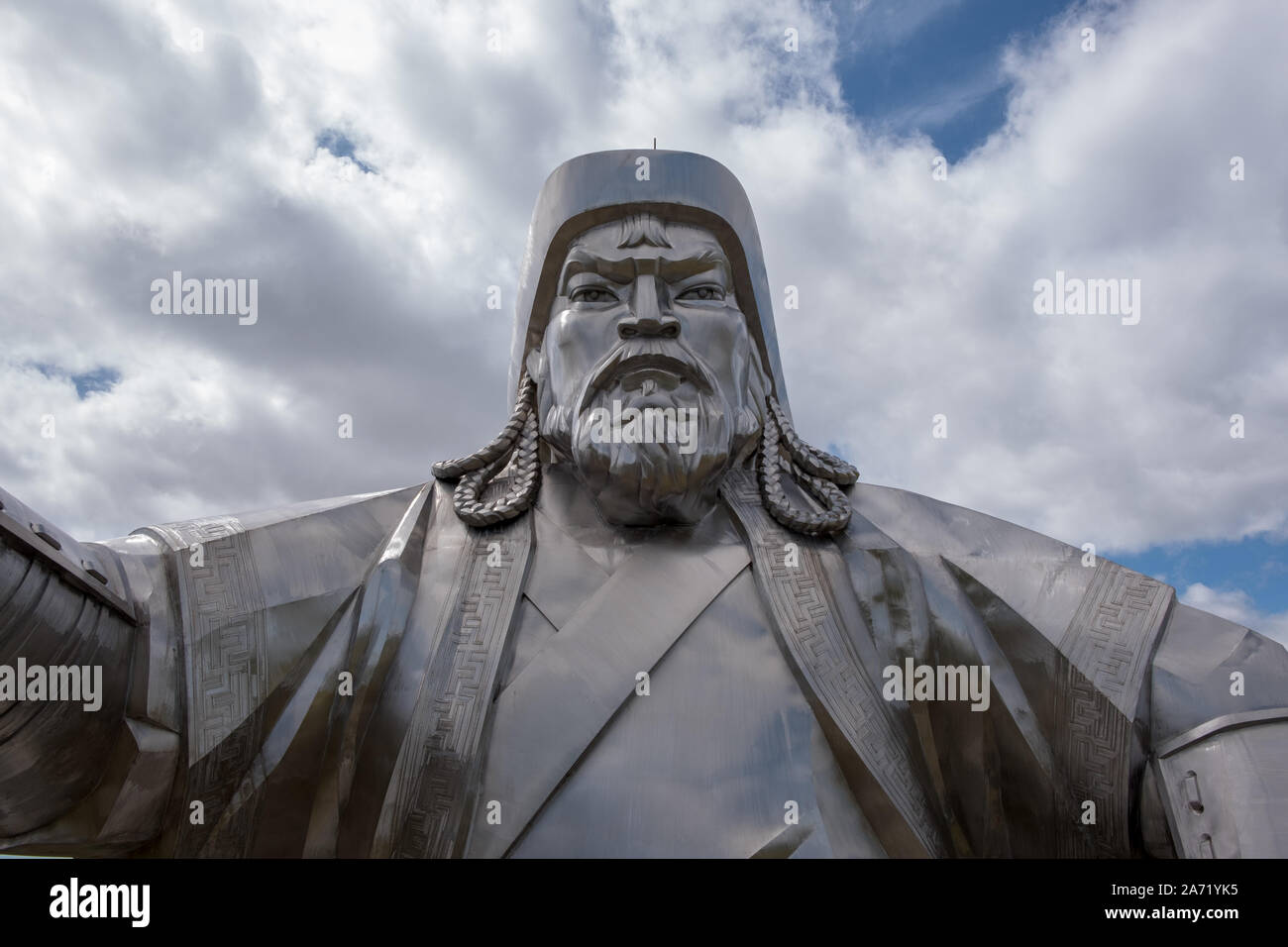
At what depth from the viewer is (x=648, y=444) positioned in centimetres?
315

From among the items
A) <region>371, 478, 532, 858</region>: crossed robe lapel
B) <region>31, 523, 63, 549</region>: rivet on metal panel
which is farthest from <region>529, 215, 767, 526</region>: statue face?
<region>31, 523, 63, 549</region>: rivet on metal panel

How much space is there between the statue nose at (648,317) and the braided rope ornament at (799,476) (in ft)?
2.07

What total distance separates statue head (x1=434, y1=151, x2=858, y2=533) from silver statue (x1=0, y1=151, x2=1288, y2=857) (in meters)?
0.02

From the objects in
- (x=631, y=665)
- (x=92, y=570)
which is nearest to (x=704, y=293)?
(x=631, y=665)

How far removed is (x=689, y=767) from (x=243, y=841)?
55.3 inches

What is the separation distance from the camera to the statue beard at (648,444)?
3.17 m

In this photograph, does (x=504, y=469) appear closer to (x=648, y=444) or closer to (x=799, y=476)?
(x=648, y=444)

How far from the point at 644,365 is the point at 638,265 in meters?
0.44

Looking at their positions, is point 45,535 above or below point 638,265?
below

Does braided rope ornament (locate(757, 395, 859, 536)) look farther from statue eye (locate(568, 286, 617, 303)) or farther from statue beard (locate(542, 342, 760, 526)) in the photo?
statue eye (locate(568, 286, 617, 303))


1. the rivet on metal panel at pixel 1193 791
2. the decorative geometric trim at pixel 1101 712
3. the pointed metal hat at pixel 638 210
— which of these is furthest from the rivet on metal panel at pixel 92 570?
the rivet on metal panel at pixel 1193 791

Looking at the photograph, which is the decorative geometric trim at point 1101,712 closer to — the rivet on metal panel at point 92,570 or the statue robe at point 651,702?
the statue robe at point 651,702

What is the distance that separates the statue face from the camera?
3186 millimetres

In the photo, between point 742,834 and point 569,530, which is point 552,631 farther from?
point 742,834
